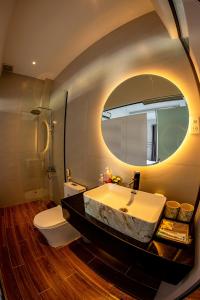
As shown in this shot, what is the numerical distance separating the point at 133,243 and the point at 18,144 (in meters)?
2.68

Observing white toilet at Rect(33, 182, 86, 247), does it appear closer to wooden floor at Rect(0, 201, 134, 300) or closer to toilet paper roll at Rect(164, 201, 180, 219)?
wooden floor at Rect(0, 201, 134, 300)

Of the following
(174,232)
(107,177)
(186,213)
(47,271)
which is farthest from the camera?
(107,177)

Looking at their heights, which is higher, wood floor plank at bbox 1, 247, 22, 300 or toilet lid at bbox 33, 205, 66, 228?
toilet lid at bbox 33, 205, 66, 228

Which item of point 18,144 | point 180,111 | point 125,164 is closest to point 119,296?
point 125,164

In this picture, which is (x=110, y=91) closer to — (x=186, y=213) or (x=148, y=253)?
(x=186, y=213)

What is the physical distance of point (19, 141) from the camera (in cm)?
265

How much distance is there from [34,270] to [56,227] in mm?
420

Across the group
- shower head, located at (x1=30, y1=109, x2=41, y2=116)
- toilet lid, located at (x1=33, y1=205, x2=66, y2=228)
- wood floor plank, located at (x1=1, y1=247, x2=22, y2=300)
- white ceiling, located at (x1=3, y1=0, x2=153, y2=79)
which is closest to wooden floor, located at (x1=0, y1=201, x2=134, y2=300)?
wood floor plank, located at (x1=1, y1=247, x2=22, y2=300)

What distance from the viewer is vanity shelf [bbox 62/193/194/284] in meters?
0.70

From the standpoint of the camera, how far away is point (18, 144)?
265cm

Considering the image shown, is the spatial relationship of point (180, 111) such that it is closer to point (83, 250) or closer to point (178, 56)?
point (178, 56)

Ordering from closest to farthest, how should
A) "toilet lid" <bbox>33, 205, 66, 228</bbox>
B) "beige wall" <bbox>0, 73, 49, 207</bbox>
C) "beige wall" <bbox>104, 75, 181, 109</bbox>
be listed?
1. "beige wall" <bbox>104, 75, 181, 109</bbox>
2. "toilet lid" <bbox>33, 205, 66, 228</bbox>
3. "beige wall" <bbox>0, 73, 49, 207</bbox>

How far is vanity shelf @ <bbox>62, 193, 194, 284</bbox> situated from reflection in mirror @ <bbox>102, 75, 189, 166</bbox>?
67 centimetres

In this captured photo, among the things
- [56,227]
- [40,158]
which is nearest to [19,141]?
[40,158]
